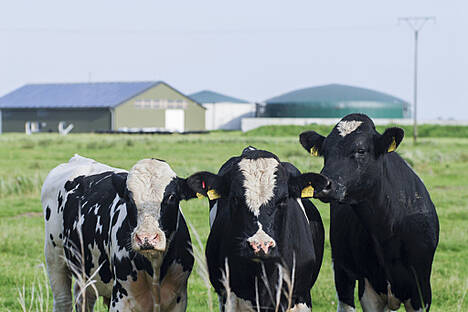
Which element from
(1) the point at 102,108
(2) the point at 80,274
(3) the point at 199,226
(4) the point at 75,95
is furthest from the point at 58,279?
(4) the point at 75,95

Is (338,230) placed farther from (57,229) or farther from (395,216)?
(57,229)

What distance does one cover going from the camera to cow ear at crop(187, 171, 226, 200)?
20.0 feet

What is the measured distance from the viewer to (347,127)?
680cm

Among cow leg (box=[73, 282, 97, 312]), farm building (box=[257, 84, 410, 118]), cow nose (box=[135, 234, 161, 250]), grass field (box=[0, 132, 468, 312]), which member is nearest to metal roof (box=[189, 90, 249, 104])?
farm building (box=[257, 84, 410, 118])

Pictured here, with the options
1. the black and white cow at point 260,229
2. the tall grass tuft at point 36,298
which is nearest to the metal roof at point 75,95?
the tall grass tuft at point 36,298

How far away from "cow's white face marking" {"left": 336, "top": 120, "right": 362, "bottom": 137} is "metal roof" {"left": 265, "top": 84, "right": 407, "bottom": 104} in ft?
357

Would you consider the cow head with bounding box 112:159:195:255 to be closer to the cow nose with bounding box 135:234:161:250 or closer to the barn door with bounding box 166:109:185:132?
the cow nose with bounding box 135:234:161:250

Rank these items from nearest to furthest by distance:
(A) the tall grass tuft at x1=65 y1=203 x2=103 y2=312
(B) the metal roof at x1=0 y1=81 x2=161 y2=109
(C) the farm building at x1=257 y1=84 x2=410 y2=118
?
(A) the tall grass tuft at x1=65 y1=203 x2=103 y2=312 → (B) the metal roof at x1=0 y1=81 x2=161 y2=109 → (C) the farm building at x1=257 y1=84 x2=410 y2=118

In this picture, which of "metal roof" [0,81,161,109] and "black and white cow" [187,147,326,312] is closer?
"black and white cow" [187,147,326,312]

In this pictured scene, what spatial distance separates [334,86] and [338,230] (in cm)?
13311

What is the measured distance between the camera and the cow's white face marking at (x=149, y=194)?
18.7ft

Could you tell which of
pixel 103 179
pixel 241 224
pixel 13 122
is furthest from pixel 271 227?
pixel 13 122

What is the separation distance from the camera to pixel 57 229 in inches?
306

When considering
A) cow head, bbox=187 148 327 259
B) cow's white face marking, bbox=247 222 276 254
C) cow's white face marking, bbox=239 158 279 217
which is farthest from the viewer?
cow's white face marking, bbox=239 158 279 217
